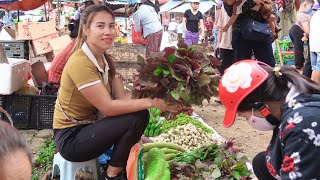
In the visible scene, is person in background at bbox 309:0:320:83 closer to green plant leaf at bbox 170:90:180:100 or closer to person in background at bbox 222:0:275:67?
person in background at bbox 222:0:275:67

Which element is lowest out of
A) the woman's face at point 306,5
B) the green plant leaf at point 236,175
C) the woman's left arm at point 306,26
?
the green plant leaf at point 236,175

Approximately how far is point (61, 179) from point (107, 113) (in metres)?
0.62

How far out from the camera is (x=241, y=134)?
17.5 ft

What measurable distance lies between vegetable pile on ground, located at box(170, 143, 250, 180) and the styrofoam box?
2.42 metres

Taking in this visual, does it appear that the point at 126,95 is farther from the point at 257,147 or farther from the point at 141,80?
the point at 257,147

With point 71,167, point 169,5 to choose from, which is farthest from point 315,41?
point 169,5

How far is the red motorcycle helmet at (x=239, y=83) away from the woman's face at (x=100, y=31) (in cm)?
112

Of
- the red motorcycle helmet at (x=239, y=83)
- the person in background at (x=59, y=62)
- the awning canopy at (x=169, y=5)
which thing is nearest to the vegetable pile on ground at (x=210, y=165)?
the red motorcycle helmet at (x=239, y=83)

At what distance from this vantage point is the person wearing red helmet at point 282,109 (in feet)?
6.48

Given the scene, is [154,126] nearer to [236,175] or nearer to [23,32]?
[236,175]

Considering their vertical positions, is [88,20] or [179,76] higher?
[88,20]

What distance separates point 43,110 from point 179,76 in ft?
9.72

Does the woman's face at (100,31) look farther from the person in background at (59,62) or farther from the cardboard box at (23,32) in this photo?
the cardboard box at (23,32)

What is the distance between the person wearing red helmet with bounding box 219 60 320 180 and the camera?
198cm
